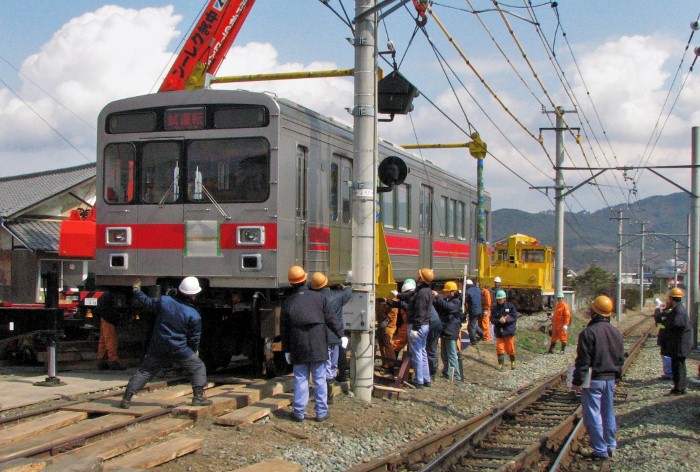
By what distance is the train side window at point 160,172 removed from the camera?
437 inches

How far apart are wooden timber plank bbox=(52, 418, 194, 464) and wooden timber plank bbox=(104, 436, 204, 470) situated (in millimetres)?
83

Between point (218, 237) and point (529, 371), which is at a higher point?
point (218, 237)

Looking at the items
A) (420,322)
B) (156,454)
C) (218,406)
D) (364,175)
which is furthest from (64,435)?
(420,322)

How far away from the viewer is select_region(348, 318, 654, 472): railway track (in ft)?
26.8

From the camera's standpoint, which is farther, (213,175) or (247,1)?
(247,1)

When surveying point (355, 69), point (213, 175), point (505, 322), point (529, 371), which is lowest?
point (529, 371)

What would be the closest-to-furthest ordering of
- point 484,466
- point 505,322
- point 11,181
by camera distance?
point 484,466 < point 505,322 < point 11,181

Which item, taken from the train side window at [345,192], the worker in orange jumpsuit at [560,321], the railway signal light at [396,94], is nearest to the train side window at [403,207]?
the train side window at [345,192]

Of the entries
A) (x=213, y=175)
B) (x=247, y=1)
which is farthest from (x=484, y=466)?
(x=247, y=1)

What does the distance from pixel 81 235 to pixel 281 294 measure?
7129 mm

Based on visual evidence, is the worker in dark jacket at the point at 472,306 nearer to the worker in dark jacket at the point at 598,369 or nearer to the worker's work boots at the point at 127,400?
the worker in dark jacket at the point at 598,369

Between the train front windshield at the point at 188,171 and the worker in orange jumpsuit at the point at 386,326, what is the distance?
12.7ft

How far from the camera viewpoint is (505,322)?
16375mm

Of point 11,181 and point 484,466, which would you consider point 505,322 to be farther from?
point 11,181
